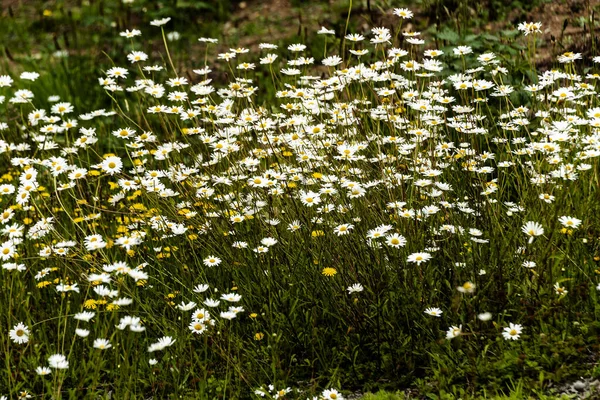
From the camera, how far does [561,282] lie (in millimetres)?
3074

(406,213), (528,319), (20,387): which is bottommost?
(20,387)

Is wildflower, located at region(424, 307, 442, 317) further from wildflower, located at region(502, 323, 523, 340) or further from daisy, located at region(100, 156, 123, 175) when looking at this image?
daisy, located at region(100, 156, 123, 175)

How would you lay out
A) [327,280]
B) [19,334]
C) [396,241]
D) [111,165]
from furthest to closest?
[111,165] < [327,280] < [396,241] < [19,334]

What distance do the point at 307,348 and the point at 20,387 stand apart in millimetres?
1144

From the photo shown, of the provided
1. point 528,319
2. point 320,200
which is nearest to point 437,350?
point 528,319

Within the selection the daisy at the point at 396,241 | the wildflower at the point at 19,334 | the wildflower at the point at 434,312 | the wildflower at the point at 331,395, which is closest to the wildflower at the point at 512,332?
the wildflower at the point at 434,312

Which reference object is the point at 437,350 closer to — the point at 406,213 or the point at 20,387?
the point at 406,213

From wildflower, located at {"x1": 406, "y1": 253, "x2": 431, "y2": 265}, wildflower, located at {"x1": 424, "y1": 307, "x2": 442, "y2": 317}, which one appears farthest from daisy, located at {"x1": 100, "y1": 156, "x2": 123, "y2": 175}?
wildflower, located at {"x1": 424, "y1": 307, "x2": 442, "y2": 317}

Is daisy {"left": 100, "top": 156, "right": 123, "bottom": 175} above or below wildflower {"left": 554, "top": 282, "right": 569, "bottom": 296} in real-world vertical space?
A: above

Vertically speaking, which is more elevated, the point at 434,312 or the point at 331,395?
the point at 434,312

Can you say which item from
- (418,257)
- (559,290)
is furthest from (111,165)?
(559,290)

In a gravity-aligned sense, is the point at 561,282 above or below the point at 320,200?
below

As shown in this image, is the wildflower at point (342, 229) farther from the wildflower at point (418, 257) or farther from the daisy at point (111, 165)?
the daisy at point (111, 165)

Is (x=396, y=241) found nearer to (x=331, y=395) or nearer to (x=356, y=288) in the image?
(x=356, y=288)
